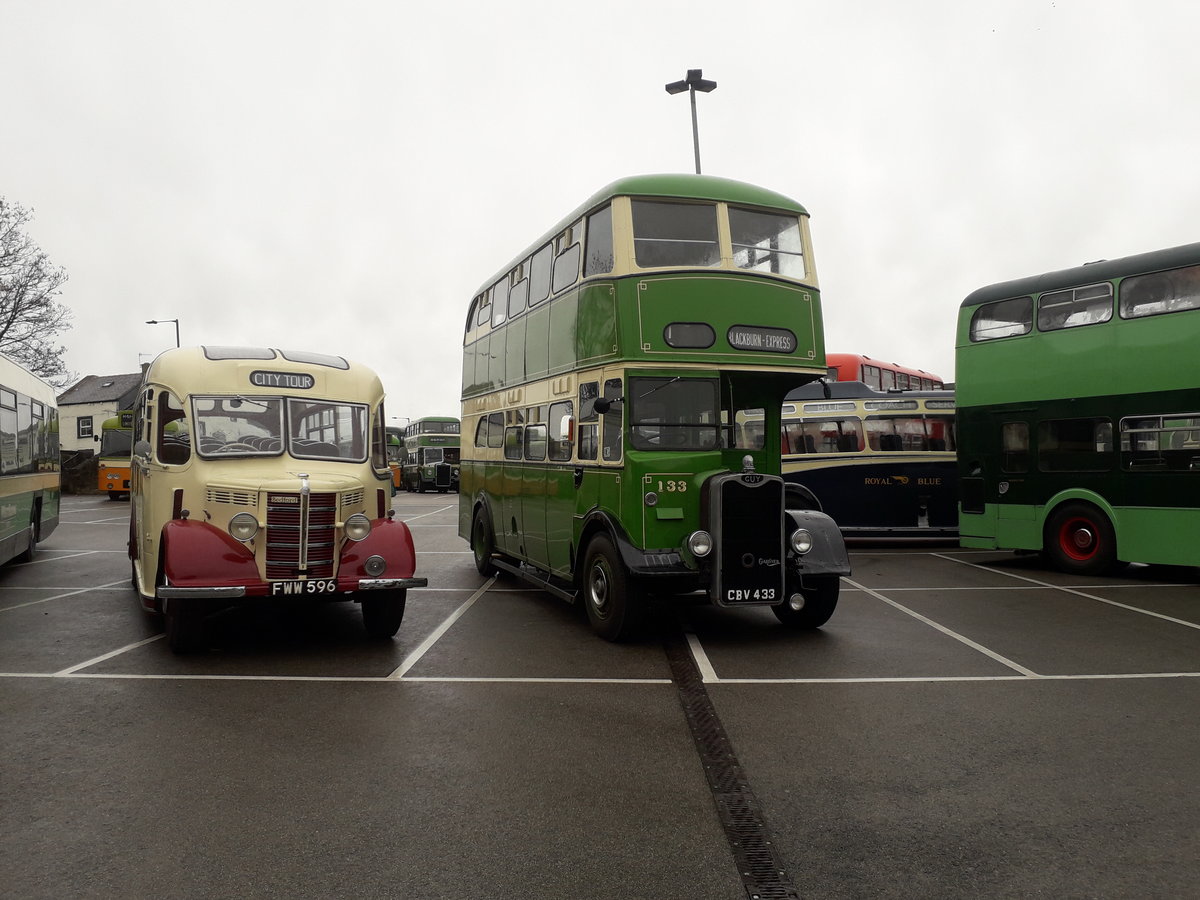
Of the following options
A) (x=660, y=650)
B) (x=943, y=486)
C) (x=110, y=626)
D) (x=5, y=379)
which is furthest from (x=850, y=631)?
(x=5, y=379)

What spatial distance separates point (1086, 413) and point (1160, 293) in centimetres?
183

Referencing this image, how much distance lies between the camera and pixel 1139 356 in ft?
39.8

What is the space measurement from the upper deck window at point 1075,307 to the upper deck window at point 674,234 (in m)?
6.80

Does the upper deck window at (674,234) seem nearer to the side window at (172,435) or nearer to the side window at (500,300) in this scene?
the side window at (500,300)

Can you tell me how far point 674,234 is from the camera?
8.62 metres

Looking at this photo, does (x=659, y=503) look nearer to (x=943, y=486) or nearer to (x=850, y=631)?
(x=850, y=631)

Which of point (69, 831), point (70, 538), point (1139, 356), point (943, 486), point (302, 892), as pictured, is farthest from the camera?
point (70, 538)

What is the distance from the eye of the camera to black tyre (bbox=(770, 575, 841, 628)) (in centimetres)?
869

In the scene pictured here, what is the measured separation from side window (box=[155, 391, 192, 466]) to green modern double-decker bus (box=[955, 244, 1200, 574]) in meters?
11.3

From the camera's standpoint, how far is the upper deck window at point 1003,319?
13.5 meters

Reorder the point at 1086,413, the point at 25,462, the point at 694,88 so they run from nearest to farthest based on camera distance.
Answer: the point at 1086,413
the point at 25,462
the point at 694,88

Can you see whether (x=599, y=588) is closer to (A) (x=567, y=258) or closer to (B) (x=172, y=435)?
(A) (x=567, y=258)

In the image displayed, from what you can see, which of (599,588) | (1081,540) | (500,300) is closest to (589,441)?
(599,588)

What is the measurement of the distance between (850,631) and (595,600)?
250 cm
